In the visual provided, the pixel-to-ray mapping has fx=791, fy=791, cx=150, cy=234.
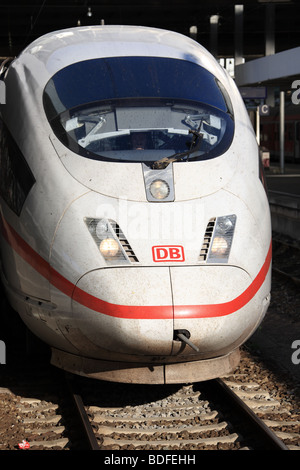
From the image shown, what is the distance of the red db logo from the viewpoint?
193 inches

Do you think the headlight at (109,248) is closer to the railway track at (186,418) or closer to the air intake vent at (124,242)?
the air intake vent at (124,242)

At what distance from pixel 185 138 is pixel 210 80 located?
75 cm

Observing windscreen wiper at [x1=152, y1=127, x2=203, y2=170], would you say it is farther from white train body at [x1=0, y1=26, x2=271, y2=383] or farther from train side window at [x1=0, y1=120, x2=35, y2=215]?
train side window at [x1=0, y1=120, x2=35, y2=215]

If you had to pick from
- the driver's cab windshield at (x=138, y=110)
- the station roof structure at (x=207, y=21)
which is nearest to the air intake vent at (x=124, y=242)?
the driver's cab windshield at (x=138, y=110)

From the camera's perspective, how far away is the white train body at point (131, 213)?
487cm

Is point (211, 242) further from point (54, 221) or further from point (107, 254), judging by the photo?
point (54, 221)

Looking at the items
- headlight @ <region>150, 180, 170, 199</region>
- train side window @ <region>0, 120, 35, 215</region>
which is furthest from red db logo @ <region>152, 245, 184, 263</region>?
train side window @ <region>0, 120, 35, 215</region>

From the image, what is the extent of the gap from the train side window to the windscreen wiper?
87cm

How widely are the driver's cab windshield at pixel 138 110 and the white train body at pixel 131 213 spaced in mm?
11

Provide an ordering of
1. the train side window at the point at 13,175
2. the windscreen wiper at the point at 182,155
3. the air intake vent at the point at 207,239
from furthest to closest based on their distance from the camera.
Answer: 1. the train side window at the point at 13,175
2. the windscreen wiper at the point at 182,155
3. the air intake vent at the point at 207,239

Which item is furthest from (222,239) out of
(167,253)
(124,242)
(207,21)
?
(207,21)

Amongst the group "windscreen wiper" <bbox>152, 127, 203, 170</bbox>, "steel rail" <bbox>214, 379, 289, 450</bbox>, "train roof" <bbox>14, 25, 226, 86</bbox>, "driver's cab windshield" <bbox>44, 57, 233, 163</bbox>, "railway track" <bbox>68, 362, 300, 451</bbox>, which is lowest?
"railway track" <bbox>68, 362, 300, 451</bbox>

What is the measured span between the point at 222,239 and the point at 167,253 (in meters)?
0.42
